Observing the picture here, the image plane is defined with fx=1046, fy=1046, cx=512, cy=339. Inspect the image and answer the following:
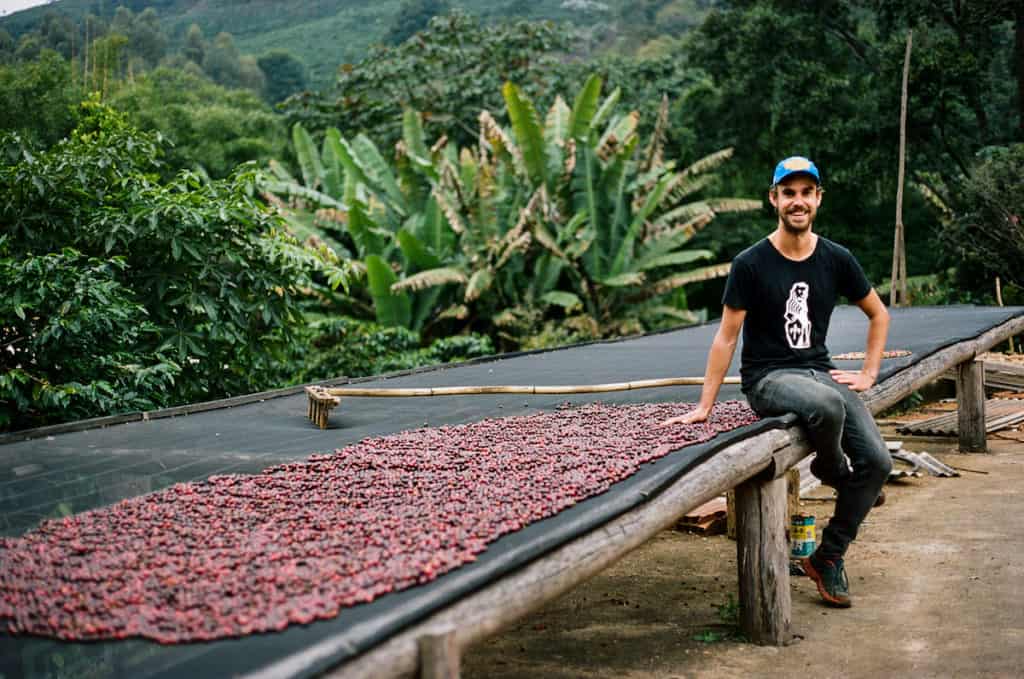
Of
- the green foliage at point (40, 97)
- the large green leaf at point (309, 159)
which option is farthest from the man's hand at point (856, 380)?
the green foliage at point (40, 97)

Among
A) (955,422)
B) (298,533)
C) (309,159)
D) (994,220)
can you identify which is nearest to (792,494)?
(298,533)

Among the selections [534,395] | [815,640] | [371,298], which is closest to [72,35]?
[371,298]

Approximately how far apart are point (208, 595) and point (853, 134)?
13.1 m

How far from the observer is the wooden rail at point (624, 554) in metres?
1.68

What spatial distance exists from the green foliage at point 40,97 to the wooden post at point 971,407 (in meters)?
11.1

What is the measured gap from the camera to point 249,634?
1.72 metres

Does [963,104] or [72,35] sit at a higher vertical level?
[72,35]

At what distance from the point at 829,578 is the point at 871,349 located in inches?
31.5

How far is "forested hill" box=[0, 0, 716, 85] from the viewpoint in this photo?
33.4 metres

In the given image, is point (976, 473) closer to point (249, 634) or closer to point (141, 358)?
point (141, 358)

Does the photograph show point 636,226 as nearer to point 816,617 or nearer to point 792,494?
Answer: point 792,494

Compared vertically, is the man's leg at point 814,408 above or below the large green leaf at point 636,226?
below

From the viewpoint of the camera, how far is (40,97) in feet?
46.4

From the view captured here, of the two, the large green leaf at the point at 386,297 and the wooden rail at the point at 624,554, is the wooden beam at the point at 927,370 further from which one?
the large green leaf at the point at 386,297
